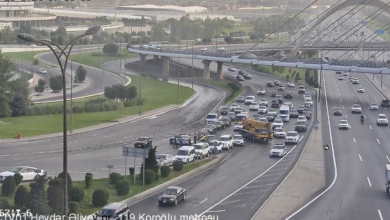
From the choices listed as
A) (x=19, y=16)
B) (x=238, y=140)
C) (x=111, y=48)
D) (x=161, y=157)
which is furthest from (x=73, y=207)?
(x=19, y=16)

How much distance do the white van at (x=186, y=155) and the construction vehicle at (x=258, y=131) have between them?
8827mm

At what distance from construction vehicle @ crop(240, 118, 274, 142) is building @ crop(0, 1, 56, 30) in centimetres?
8975

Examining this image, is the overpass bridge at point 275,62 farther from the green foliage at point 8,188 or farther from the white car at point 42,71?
the green foliage at point 8,188

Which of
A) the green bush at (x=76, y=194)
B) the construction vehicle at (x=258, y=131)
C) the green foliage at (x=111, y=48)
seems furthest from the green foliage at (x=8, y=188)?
the green foliage at (x=111, y=48)

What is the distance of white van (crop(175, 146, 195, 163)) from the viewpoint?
38.0 metres

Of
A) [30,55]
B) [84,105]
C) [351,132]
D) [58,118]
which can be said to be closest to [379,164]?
[351,132]

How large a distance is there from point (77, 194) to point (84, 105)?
3391 cm

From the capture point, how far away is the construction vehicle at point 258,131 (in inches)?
1858

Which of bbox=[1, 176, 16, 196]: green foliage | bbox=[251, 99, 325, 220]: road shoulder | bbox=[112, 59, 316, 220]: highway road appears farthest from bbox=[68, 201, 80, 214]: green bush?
bbox=[251, 99, 325, 220]: road shoulder

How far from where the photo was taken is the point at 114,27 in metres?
150

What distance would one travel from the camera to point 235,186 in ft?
107

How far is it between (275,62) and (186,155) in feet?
151

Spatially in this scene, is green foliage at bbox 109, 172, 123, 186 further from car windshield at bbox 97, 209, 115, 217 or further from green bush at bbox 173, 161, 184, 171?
car windshield at bbox 97, 209, 115, 217

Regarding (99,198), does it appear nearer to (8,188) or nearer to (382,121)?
(8,188)
